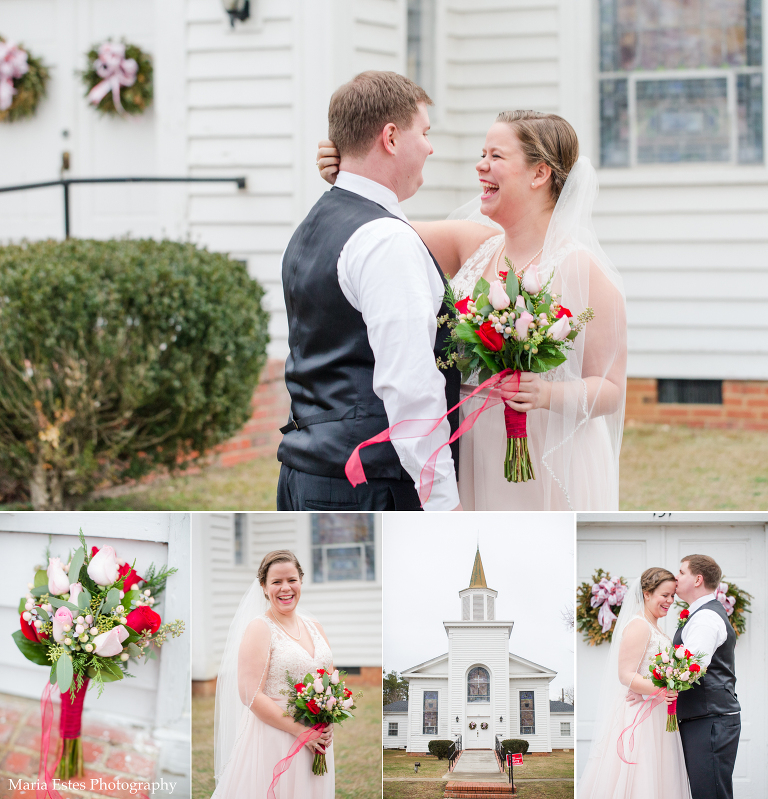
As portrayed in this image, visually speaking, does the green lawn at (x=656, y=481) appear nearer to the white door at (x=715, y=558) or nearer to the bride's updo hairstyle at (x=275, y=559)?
the white door at (x=715, y=558)

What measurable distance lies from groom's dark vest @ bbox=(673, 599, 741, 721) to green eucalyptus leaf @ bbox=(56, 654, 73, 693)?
1616 millimetres

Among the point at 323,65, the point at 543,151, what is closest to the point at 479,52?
the point at 323,65

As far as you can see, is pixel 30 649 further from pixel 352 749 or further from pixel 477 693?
pixel 477 693

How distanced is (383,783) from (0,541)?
1.26 m

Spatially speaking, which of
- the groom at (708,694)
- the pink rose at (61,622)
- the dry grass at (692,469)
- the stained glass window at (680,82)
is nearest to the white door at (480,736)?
the groom at (708,694)

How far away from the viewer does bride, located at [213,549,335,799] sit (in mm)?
2301

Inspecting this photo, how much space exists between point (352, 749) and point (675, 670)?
89cm

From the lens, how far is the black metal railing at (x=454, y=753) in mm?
2240

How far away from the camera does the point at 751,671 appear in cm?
221

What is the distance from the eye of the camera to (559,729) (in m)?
2.22

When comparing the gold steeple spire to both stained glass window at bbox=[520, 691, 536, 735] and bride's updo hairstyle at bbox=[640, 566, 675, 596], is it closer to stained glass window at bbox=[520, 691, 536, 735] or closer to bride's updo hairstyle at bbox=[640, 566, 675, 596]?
stained glass window at bbox=[520, 691, 536, 735]

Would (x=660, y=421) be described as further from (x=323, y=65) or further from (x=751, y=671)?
(x=751, y=671)

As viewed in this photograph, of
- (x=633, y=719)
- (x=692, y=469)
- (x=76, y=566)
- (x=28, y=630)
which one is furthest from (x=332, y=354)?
(x=692, y=469)

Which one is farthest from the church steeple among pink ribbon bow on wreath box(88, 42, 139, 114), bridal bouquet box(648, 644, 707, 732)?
pink ribbon bow on wreath box(88, 42, 139, 114)
